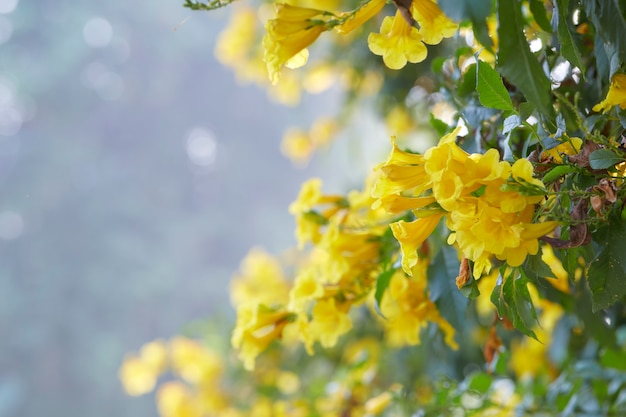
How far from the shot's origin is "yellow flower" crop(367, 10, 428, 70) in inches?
15.9

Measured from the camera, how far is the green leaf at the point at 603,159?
34 cm

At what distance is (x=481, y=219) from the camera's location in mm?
339

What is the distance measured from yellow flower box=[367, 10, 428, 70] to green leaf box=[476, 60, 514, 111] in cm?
4

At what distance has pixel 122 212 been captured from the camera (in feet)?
7.29

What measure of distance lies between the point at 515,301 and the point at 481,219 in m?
0.07

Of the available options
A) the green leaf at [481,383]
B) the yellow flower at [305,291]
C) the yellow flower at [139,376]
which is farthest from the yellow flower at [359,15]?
the yellow flower at [139,376]

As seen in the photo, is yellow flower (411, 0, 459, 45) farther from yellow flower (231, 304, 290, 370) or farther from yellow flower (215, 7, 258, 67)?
yellow flower (215, 7, 258, 67)

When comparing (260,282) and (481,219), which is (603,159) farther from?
(260,282)

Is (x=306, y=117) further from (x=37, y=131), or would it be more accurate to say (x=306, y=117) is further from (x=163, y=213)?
(x=37, y=131)

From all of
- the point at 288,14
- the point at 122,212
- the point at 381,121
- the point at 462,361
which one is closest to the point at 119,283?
the point at 122,212

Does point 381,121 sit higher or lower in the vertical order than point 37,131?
higher

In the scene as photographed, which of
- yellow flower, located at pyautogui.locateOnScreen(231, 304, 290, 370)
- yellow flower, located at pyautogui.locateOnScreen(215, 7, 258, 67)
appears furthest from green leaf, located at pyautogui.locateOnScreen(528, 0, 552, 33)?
yellow flower, located at pyautogui.locateOnScreen(215, 7, 258, 67)

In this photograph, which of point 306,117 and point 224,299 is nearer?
point 224,299

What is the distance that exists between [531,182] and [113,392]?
2039 millimetres
